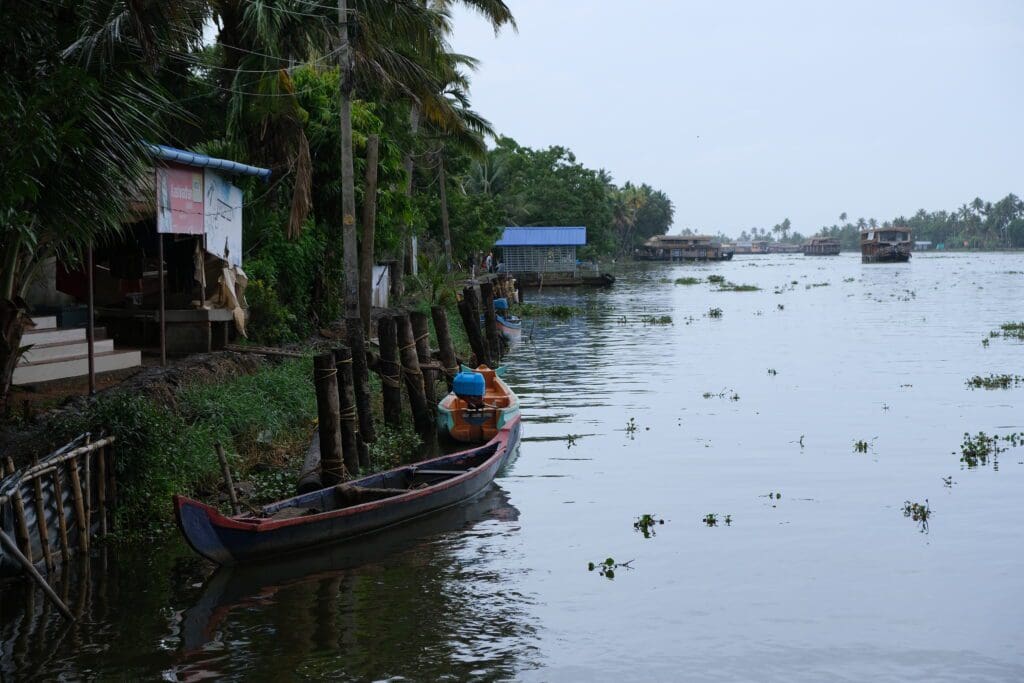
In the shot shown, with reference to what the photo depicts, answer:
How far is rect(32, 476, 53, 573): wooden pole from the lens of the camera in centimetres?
975

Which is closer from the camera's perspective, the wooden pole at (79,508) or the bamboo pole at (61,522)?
the bamboo pole at (61,522)

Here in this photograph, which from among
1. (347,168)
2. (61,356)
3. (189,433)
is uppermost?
(347,168)

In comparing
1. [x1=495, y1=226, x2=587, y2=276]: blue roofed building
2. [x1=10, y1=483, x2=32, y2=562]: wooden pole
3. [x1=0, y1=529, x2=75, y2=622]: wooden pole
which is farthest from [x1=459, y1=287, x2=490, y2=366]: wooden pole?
[x1=495, y1=226, x2=587, y2=276]: blue roofed building

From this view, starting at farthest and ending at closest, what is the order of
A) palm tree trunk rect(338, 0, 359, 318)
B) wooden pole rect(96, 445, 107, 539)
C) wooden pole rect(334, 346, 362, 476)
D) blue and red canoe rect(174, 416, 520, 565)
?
palm tree trunk rect(338, 0, 359, 318) < wooden pole rect(334, 346, 362, 476) < wooden pole rect(96, 445, 107, 539) < blue and red canoe rect(174, 416, 520, 565)

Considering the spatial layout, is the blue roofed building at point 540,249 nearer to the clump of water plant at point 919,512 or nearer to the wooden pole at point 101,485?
the clump of water plant at point 919,512

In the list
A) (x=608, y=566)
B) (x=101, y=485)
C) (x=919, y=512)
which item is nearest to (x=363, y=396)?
(x=101, y=485)

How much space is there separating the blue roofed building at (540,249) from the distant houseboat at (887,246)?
63.6m

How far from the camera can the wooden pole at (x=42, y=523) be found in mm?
9750

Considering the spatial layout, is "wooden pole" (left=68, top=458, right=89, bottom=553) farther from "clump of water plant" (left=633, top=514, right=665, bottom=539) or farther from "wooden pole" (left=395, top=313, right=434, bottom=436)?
"wooden pole" (left=395, top=313, right=434, bottom=436)

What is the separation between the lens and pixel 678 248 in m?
136

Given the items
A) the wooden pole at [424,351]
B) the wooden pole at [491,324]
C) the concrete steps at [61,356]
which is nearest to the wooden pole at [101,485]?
the concrete steps at [61,356]

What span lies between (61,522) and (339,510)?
9.41ft

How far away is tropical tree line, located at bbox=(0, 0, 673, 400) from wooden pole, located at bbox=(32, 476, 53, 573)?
8.02ft

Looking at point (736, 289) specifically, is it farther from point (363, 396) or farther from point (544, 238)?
point (363, 396)
